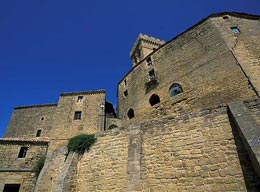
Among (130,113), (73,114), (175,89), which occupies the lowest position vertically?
(130,113)

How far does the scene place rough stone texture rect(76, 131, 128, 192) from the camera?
7.30 metres

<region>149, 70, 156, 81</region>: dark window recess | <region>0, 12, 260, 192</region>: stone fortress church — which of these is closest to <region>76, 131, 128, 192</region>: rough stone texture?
<region>0, 12, 260, 192</region>: stone fortress church

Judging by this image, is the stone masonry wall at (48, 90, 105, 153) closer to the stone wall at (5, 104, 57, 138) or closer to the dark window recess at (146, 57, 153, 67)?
the stone wall at (5, 104, 57, 138)

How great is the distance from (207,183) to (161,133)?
2.40m

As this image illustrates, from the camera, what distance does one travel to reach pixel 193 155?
6129mm

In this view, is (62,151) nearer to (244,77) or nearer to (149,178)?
(149,178)

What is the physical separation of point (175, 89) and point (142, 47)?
17243 mm

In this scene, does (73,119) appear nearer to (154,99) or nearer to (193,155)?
(154,99)

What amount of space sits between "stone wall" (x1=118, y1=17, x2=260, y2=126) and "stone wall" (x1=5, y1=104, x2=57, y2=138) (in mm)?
10720

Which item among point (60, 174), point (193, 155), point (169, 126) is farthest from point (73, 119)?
point (193, 155)

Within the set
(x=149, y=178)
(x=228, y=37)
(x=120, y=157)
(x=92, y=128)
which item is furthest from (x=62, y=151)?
(x=228, y=37)

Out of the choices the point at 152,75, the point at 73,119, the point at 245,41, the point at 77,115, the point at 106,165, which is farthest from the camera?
the point at 77,115

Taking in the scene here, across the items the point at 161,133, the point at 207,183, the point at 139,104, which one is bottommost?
the point at 207,183

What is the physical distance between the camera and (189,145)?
6.36 meters
